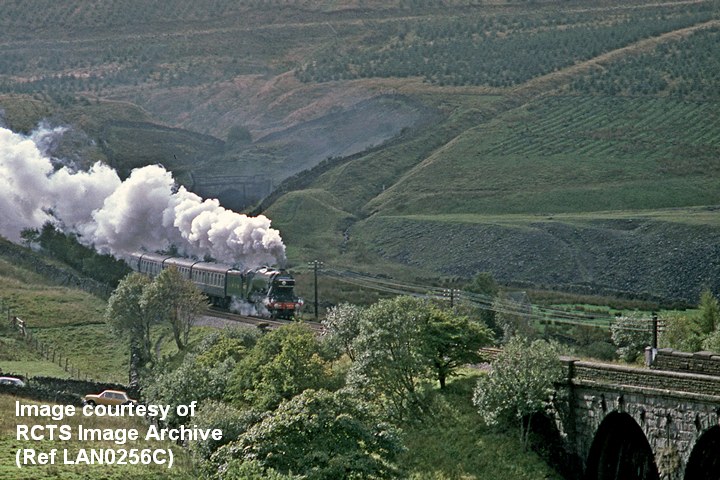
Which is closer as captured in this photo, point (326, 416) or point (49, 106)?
point (326, 416)

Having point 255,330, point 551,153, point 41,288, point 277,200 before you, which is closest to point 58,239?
point 41,288

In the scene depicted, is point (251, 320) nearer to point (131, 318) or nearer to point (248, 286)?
point (248, 286)

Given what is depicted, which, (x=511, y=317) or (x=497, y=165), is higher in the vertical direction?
(x=497, y=165)

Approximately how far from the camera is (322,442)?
43938mm

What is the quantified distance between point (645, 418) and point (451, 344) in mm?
12134

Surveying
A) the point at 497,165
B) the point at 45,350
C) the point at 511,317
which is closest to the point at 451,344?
the point at 511,317

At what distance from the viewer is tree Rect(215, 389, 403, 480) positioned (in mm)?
42781

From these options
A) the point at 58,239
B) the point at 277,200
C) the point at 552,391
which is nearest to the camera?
the point at 552,391

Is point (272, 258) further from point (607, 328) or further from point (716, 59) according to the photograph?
point (716, 59)

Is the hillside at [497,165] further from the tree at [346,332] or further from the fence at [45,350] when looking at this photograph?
the tree at [346,332]

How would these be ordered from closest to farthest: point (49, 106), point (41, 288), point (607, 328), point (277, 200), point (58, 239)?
1. point (607, 328)
2. point (41, 288)
3. point (58, 239)
4. point (277, 200)
5. point (49, 106)

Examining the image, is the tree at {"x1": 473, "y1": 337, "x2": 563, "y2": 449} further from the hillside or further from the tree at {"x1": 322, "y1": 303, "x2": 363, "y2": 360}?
the hillside

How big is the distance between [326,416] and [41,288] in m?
50.3

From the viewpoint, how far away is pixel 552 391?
48.7m
